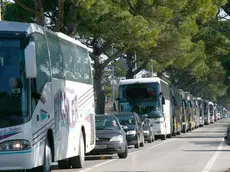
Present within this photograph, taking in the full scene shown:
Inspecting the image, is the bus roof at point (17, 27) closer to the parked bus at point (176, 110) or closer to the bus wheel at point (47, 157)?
the bus wheel at point (47, 157)

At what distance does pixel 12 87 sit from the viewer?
16.0 m

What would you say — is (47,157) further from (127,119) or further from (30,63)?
(127,119)

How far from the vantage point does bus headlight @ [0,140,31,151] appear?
15.8m

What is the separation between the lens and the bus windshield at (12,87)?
15977 mm

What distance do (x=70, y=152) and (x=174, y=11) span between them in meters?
26.3

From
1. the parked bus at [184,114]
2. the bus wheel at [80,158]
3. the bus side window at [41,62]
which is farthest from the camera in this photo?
the parked bus at [184,114]

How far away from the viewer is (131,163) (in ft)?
80.7

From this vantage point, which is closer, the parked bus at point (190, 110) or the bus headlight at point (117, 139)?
the bus headlight at point (117, 139)

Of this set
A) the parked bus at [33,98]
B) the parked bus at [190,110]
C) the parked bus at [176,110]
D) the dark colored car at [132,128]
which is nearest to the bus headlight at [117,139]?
the dark colored car at [132,128]

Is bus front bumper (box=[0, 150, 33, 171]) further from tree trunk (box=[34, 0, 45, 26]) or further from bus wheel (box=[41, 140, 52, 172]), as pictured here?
tree trunk (box=[34, 0, 45, 26])

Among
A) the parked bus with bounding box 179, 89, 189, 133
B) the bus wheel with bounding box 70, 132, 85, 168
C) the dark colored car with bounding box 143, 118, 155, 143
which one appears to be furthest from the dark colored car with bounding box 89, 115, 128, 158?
the parked bus with bounding box 179, 89, 189, 133

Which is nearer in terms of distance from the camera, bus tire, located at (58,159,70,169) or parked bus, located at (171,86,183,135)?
bus tire, located at (58,159,70,169)

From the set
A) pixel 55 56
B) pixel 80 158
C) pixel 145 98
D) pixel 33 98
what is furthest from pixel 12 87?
pixel 145 98

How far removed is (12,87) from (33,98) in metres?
0.47
